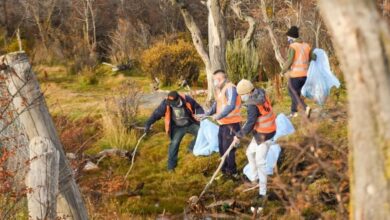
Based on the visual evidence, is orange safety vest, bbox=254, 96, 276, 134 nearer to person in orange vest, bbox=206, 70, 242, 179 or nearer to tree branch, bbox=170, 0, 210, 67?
person in orange vest, bbox=206, 70, 242, 179

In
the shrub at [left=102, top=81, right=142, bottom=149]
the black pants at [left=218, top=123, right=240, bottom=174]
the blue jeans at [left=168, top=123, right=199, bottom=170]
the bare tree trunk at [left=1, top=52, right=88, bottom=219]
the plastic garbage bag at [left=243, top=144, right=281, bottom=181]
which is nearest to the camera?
the bare tree trunk at [left=1, top=52, right=88, bottom=219]

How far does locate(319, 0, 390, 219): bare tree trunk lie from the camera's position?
1.75m

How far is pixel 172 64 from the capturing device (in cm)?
1441

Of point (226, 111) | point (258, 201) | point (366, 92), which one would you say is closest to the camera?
point (366, 92)

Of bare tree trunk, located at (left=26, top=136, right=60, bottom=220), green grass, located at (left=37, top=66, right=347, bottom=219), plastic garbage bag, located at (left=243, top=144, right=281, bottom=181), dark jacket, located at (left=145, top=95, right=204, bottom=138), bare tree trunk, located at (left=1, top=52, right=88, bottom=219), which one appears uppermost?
bare tree trunk, located at (left=1, top=52, right=88, bottom=219)

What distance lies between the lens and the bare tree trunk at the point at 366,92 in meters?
1.75

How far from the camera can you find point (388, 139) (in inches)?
72.8

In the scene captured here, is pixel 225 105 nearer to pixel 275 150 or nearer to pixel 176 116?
pixel 275 150

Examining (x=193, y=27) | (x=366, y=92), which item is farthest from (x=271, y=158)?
(x=366, y=92)

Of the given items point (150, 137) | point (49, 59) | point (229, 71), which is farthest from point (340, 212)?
point (49, 59)

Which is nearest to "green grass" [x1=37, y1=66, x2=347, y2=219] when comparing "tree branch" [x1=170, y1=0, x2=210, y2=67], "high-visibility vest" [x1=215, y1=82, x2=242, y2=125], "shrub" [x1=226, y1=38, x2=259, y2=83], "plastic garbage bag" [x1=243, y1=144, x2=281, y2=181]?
"plastic garbage bag" [x1=243, y1=144, x2=281, y2=181]

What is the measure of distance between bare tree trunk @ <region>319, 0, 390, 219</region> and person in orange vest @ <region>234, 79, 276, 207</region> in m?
4.13

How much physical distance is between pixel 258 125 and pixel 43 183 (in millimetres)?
3564

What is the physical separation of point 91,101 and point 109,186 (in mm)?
6005
